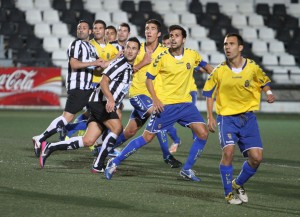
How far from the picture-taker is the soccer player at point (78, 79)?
11.1 m

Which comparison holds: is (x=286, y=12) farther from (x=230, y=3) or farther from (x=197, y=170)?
(x=197, y=170)

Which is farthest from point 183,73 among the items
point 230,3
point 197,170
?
point 230,3

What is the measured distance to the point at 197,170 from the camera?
10.6 meters

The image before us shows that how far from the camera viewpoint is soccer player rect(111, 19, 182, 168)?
35.6 feet

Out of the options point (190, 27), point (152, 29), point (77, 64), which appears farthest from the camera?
point (190, 27)

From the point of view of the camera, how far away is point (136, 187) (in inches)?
341

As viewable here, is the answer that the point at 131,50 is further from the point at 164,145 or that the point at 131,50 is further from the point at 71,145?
the point at 164,145

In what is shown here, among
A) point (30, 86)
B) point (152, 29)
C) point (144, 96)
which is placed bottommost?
point (30, 86)

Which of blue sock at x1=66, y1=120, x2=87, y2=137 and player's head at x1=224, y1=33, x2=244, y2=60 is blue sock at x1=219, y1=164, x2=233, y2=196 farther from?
blue sock at x1=66, y1=120, x2=87, y2=137

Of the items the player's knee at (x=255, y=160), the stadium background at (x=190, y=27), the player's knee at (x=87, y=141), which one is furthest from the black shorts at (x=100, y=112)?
the stadium background at (x=190, y=27)

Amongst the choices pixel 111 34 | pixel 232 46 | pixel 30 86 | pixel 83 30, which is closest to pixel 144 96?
pixel 83 30

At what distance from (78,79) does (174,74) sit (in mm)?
2257

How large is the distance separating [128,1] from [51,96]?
6.19 metres

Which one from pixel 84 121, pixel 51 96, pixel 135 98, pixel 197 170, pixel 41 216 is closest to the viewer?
pixel 41 216
